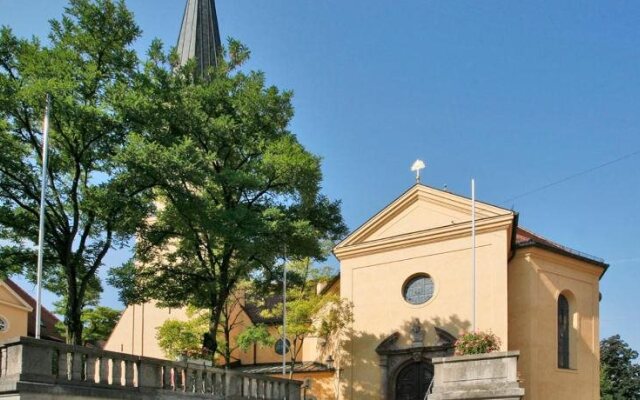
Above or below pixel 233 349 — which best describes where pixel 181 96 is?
above

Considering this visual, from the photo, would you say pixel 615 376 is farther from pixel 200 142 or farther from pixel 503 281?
pixel 200 142

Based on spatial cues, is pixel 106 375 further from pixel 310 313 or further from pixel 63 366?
pixel 310 313

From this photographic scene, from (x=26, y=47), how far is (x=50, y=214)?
4099mm

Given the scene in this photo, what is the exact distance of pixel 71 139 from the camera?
17.0 meters

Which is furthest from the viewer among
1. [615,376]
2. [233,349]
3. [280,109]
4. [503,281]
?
[615,376]

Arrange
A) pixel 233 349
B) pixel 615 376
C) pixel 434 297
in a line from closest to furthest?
pixel 434 297 < pixel 233 349 < pixel 615 376

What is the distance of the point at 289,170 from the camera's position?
19828 mm

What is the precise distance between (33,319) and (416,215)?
2470cm

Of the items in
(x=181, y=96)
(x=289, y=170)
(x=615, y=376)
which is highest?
(x=181, y=96)

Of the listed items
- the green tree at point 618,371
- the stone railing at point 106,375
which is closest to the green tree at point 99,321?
the stone railing at point 106,375

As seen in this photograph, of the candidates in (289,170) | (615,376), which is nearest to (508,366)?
(289,170)

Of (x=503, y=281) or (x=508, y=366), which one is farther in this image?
(x=503, y=281)

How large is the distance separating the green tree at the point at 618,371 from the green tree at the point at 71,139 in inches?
1811

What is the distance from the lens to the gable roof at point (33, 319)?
38.0m
